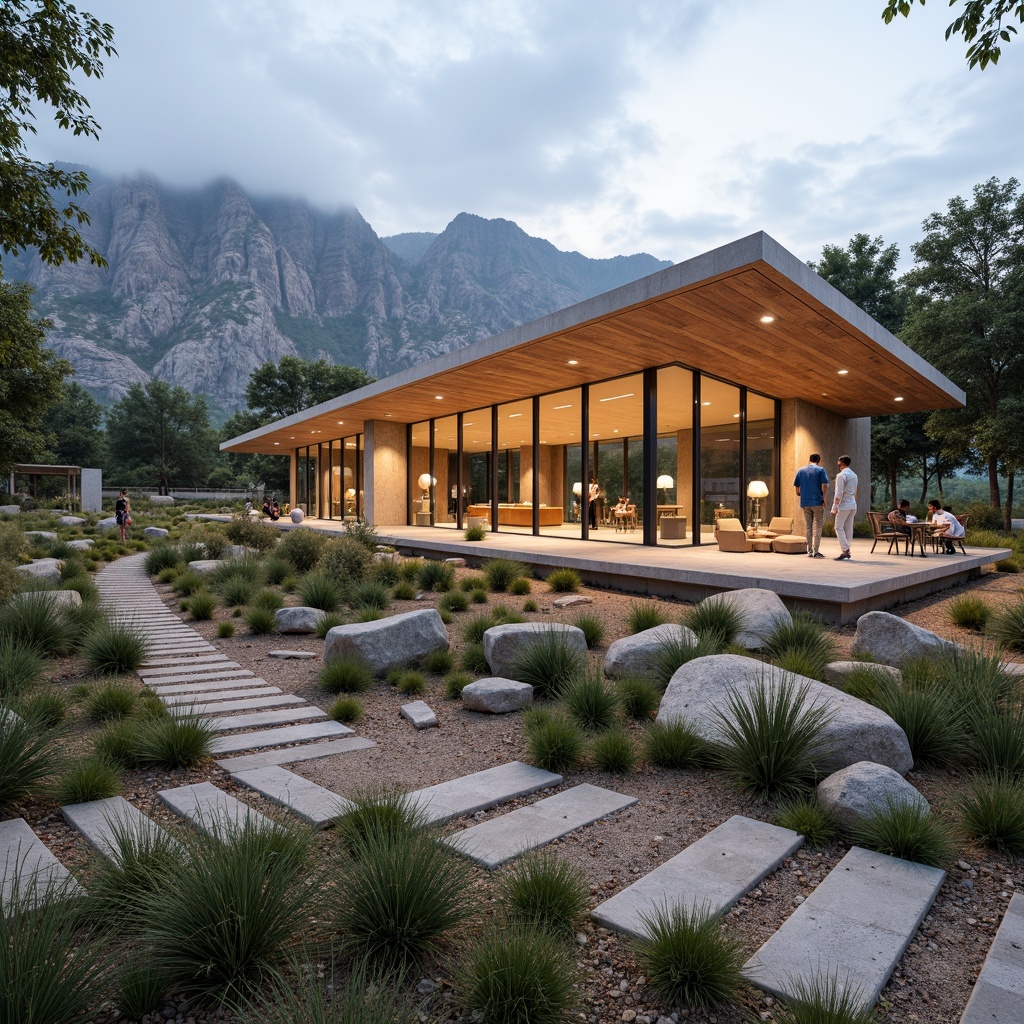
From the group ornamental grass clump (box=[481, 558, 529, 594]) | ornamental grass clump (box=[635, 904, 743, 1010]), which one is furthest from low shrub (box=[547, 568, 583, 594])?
ornamental grass clump (box=[635, 904, 743, 1010])

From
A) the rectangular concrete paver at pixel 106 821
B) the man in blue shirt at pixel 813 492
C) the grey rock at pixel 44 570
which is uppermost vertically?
the man in blue shirt at pixel 813 492

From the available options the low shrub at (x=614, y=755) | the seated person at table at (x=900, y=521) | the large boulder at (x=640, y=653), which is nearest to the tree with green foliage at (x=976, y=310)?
the seated person at table at (x=900, y=521)

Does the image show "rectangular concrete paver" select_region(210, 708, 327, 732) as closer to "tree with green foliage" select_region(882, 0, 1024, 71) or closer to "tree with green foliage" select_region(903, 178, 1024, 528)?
"tree with green foliage" select_region(882, 0, 1024, 71)

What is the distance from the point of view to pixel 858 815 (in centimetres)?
256

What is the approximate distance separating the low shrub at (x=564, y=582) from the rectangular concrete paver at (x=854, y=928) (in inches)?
260

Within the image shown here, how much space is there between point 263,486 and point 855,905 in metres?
48.1

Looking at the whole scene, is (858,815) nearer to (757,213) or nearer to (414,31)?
(414,31)

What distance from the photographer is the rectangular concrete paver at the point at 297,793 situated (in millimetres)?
2631

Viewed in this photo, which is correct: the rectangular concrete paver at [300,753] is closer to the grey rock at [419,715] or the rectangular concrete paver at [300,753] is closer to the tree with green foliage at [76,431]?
the grey rock at [419,715]

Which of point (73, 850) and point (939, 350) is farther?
point (939, 350)

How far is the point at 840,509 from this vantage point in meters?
10.0

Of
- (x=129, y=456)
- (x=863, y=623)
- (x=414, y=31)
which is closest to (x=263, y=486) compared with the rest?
(x=129, y=456)

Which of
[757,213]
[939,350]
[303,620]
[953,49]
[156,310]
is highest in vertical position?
[757,213]

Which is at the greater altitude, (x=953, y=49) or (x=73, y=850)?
(x=953, y=49)
